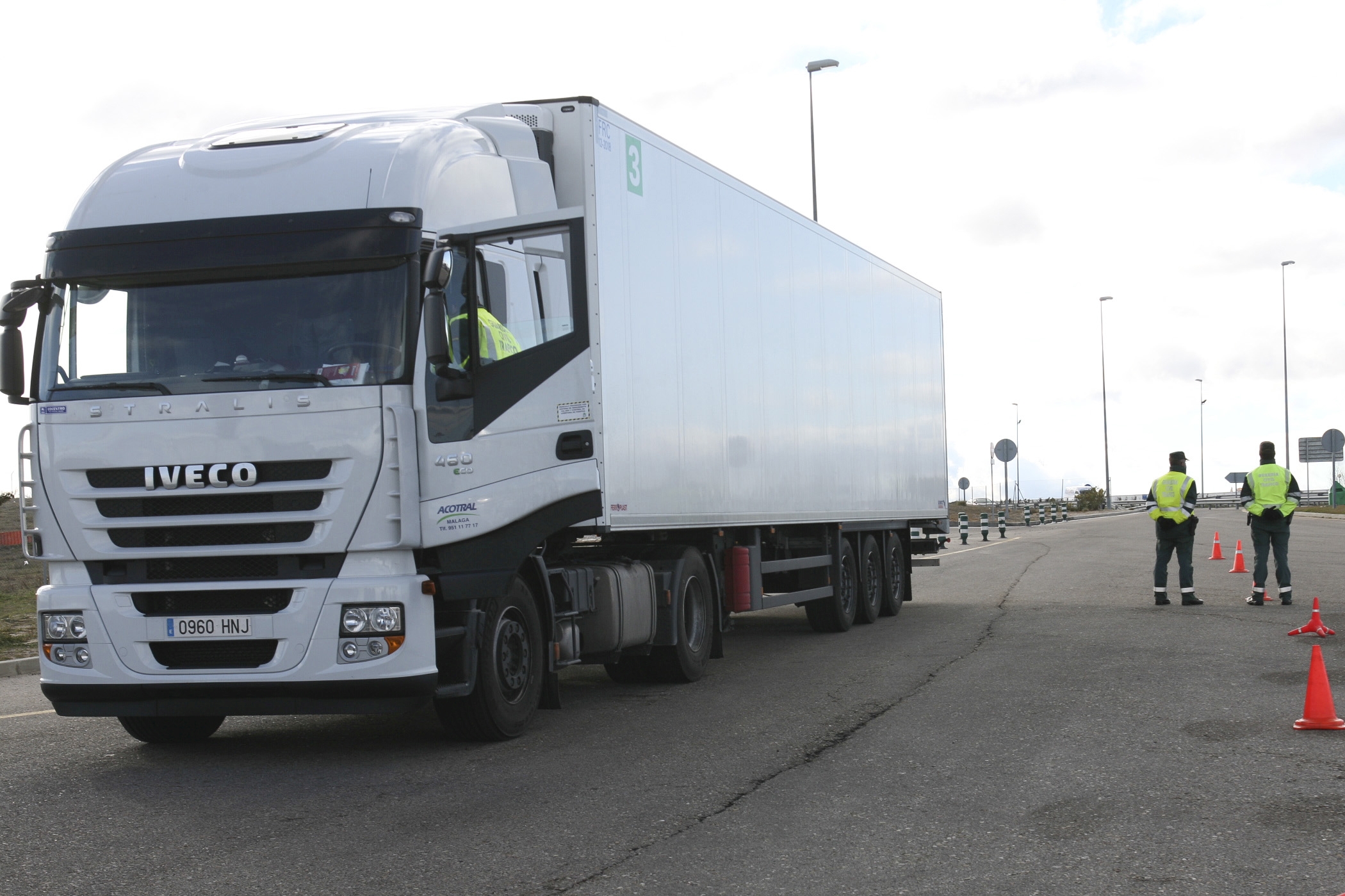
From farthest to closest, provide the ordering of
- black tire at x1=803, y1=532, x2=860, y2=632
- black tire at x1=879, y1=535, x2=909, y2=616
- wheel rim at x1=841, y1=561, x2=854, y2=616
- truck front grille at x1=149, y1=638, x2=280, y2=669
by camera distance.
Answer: black tire at x1=879, y1=535, x2=909, y2=616, wheel rim at x1=841, y1=561, x2=854, y2=616, black tire at x1=803, y1=532, x2=860, y2=632, truck front grille at x1=149, y1=638, x2=280, y2=669

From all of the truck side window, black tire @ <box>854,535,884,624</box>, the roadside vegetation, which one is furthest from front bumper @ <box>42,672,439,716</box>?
black tire @ <box>854,535,884,624</box>

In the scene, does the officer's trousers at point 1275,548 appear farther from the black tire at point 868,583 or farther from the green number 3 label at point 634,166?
the green number 3 label at point 634,166

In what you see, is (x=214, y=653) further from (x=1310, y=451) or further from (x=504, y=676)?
(x=1310, y=451)

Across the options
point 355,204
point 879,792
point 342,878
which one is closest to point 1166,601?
point 879,792

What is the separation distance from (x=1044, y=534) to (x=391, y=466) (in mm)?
37440

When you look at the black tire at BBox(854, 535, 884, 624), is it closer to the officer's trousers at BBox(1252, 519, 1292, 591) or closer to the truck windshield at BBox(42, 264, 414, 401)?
the officer's trousers at BBox(1252, 519, 1292, 591)

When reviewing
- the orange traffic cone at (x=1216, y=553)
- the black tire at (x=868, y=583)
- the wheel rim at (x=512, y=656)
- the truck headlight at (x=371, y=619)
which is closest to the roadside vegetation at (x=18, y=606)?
the truck headlight at (x=371, y=619)

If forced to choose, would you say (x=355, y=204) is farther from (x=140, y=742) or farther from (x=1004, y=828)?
(x=1004, y=828)

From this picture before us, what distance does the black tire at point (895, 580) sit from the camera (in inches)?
659

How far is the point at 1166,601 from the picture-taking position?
53.9 feet

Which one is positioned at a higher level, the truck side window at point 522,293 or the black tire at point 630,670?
the truck side window at point 522,293

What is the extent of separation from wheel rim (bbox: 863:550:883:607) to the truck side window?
25.9 ft

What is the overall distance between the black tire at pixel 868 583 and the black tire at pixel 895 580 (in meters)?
0.20

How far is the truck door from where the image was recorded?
7762 millimetres
